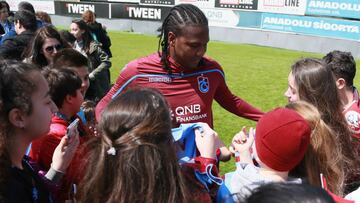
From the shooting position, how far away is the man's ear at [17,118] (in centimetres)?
181

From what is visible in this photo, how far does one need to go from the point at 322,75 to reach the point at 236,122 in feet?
13.9

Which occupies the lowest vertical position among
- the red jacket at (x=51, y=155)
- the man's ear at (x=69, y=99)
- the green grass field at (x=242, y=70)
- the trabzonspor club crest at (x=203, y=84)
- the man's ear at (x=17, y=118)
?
the green grass field at (x=242, y=70)

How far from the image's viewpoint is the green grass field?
712cm

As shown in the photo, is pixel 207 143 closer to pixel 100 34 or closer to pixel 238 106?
pixel 238 106

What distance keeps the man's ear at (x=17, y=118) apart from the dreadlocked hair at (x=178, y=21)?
1.29m

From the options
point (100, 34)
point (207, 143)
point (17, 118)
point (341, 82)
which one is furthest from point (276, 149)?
point (100, 34)

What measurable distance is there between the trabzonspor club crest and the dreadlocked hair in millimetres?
244

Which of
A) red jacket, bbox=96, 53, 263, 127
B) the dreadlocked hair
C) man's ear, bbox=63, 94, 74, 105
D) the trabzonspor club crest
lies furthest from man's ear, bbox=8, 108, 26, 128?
the trabzonspor club crest

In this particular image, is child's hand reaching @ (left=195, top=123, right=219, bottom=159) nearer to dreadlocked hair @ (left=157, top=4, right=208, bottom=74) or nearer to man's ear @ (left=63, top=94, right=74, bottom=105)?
dreadlocked hair @ (left=157, top=4, right=208, bottom=74)

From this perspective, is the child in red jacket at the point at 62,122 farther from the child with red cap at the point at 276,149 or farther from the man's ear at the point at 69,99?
the child with red cap at the point at 276,149

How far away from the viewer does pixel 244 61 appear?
540 inches

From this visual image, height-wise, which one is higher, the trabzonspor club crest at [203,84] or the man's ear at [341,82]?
the trabzonspor club crest at [203,84]

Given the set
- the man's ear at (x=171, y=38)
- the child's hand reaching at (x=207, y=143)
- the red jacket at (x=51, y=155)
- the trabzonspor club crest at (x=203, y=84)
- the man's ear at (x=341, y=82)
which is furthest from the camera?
the man's ear at (x=341, y=82)

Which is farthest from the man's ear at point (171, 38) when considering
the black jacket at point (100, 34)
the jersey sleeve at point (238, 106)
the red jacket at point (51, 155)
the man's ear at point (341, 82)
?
the black jacket at point (100, 34)
